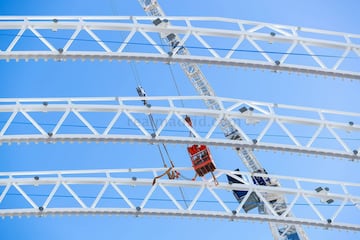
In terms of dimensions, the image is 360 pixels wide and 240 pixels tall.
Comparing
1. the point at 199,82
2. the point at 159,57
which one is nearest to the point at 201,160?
the point at 159,57

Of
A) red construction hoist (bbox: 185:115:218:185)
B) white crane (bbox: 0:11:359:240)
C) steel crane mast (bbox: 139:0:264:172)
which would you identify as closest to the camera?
white crane (bbox: 0:11:359:240)

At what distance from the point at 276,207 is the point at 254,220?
49.5 feet

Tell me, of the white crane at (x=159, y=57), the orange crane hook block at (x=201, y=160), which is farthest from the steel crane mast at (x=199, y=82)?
the white crane at (x=159, y=57)

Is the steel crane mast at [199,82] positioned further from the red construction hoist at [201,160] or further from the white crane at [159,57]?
the white crane at [159,57]

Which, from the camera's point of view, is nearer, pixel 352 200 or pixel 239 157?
pixel 352 200

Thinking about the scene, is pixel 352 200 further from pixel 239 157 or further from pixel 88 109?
pixel 239 157

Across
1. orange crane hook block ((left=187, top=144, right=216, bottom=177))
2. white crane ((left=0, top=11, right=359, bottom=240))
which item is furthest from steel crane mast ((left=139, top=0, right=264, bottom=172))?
white crane ((left=0, top=11, right=359, bottom=240))

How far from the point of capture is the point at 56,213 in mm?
23281

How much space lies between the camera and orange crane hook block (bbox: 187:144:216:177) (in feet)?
80.3

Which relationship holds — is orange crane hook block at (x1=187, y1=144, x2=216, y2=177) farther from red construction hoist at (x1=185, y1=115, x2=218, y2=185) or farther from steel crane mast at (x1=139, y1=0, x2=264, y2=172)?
steel crane mast at (x1=139, y1=0, x2=264, y2=172)

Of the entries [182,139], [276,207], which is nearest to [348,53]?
[182,139]

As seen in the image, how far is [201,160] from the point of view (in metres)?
24.6

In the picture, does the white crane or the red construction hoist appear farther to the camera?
the red construction hoist

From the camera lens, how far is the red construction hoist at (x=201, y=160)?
24.5 m
